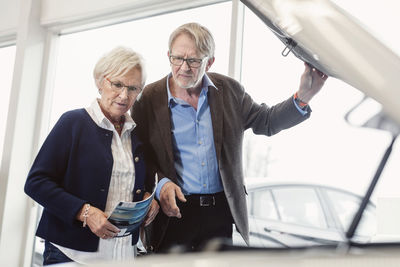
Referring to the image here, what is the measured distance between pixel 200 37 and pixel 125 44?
1.99 meters

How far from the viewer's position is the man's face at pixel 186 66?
171 cm

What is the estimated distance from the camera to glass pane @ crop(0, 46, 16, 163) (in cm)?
433

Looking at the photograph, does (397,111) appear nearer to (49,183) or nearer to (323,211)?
(49,183)

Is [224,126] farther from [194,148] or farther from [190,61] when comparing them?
[190,61]

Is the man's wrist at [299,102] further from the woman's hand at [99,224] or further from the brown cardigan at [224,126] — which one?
A: the woman's hand at [99,224]

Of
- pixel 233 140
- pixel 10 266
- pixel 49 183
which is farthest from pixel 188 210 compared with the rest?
pixel 10 266

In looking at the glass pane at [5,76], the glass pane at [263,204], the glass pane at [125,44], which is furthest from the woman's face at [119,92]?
the glass pane at [5,76]

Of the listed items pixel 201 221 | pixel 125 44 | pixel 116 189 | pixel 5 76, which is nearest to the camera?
pixel 116 189

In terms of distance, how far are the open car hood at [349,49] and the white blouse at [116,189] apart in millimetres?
974

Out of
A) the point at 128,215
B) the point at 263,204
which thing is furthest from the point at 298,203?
the point at 128,215

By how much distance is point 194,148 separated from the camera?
5.73ft

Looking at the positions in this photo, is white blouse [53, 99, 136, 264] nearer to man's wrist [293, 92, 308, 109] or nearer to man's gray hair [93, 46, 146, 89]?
man's gray hair [93, 46, 146, 89]

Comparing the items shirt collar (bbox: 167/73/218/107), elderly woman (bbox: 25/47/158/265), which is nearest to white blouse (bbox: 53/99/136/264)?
elderly woman (bbox: 25/47/158/265)

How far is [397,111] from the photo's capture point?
67 centimetres
